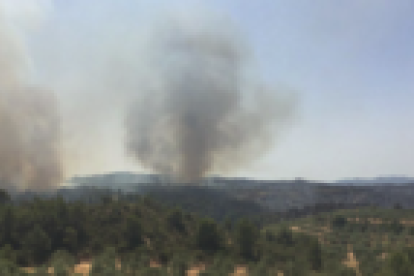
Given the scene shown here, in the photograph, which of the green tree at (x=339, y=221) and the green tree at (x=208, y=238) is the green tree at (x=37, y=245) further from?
the green tree at (x=339, y=221)

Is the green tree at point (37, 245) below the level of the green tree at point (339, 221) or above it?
above

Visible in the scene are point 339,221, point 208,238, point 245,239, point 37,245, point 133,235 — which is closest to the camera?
point 37,245

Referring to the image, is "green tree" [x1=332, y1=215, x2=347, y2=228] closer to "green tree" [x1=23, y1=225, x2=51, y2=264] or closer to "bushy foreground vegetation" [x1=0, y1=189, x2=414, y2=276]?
"bushy foreground vegetation" [x1=0, y1=189, x2=414, y2=276]

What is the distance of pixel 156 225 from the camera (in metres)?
37.1

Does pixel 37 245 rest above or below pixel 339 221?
above

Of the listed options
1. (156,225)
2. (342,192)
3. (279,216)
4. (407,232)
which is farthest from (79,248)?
(342,192)

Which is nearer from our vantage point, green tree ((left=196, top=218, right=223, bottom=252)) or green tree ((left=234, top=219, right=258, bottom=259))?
green tree ((left=234, top=219, right=258, bottom=259))

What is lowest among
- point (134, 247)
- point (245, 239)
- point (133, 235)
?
point (245, 239)

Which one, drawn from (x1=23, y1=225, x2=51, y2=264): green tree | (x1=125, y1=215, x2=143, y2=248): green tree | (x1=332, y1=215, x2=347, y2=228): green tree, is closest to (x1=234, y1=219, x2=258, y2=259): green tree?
(x1=125, y1=215, x2=143, y2=248): green tree

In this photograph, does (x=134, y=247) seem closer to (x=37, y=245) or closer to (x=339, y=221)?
(x=37, y=245)

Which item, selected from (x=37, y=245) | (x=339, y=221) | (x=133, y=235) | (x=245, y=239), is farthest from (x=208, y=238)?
(x=339, y=221)

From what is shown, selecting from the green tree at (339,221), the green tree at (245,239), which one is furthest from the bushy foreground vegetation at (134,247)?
the green tree at (339,221)

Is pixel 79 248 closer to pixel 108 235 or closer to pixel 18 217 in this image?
pixel 108 235

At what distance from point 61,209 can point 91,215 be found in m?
3.53
